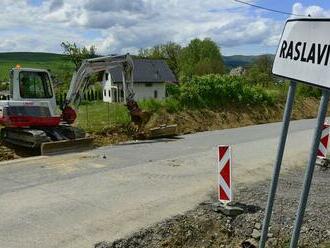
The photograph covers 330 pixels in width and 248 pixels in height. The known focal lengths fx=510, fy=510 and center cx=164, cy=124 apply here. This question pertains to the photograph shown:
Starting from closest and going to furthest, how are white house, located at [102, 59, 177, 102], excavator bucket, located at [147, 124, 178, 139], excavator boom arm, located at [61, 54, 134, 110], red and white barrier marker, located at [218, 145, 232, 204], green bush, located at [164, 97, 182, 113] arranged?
Result: red and white barrier marker, located at [218, 145, 232, 204]
excavator boom arm, located at [61, 54, 134, 110]
excavator bucket, located at [147, 124, 178, 139]
green bush, located at [164, 97, 182, 113]
white house, located at [102, 59, 177, 102]

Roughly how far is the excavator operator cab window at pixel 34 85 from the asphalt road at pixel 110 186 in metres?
2.82

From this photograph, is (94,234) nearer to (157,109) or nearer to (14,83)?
(14,83)

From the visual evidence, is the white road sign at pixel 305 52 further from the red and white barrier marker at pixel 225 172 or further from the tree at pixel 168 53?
the tree at pixel 168 53

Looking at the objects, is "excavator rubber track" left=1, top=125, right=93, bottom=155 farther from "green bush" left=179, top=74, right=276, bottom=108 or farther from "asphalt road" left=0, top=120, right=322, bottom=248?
"green bush" left=179, top=74, right=276, bottom=108

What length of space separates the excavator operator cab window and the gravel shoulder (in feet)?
29.8

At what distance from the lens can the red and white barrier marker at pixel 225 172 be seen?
8766 millimetres

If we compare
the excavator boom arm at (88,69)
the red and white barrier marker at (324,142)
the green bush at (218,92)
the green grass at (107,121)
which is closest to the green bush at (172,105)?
the green bush at (218,92)

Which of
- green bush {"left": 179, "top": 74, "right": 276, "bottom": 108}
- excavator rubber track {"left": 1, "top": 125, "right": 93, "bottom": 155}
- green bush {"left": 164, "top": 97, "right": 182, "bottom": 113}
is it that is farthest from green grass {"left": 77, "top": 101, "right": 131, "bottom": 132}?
green bush {"left": 179, "top": 74, "right": 276, "bottom": 108}

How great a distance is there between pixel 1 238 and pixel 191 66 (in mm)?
84910

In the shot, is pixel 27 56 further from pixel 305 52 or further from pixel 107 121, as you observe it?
pixel 305 52

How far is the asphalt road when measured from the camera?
8.06 metres

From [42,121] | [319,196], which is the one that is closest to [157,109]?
[42,121]

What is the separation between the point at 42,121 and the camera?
16641 millimetres

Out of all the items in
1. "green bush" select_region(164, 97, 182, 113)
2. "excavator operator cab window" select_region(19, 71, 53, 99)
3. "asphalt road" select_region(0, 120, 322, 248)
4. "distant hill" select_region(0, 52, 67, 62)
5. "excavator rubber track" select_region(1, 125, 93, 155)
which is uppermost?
"distant hill" select_region(0, 52, 67, 62)
